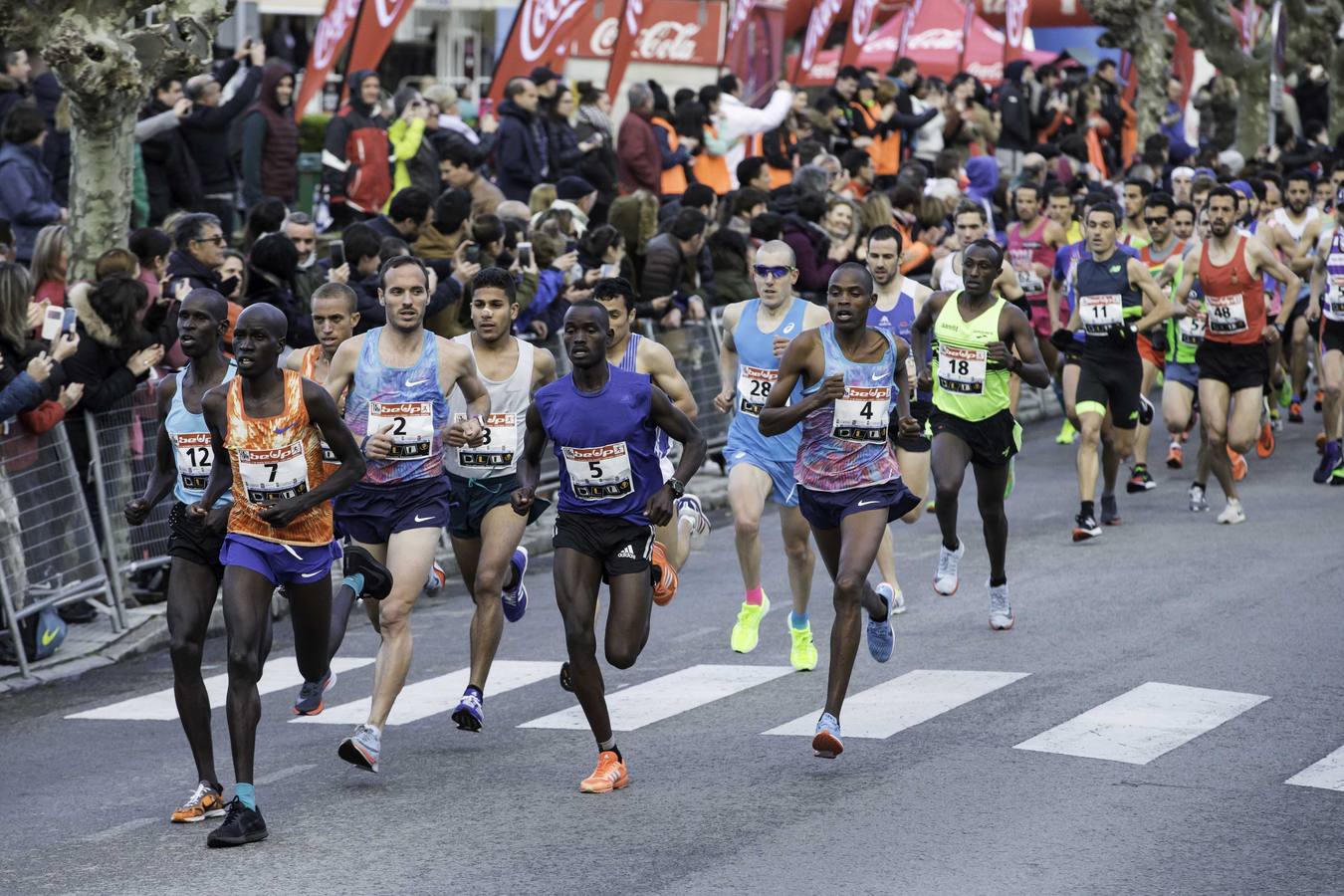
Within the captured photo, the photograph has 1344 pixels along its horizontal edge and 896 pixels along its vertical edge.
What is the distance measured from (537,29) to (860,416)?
35.9 ft

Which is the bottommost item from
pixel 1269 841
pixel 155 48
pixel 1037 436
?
pixel 1037 436

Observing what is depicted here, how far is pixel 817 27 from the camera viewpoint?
27.9m

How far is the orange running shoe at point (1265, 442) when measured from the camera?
18141 millimetres

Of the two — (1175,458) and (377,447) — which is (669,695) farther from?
(1175,458)

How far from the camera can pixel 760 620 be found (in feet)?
39.7

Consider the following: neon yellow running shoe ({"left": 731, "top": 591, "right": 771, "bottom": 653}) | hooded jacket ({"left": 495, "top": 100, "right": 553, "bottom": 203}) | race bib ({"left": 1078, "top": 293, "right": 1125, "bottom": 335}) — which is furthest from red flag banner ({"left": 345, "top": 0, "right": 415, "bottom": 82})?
neon yellow running shoe ({"left": 731, "top": 591, "right": 771, "bottom": 653})

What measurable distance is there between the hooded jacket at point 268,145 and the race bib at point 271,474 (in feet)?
32.5

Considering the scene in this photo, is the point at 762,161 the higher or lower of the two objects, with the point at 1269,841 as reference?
higher

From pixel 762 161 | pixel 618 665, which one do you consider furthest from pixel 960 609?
pixel 762 161

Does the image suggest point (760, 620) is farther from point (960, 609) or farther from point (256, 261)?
point (256, 261)

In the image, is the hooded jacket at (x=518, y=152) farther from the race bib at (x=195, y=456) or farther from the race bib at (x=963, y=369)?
the race bib at (x=195, y=456)

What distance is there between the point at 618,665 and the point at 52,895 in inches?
97.3

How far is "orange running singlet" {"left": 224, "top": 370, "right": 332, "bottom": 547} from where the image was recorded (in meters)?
8.11

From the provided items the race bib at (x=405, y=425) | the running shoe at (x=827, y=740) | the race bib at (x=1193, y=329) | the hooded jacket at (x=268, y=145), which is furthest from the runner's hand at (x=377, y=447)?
the hooded jacket at (x=268, y=145)
